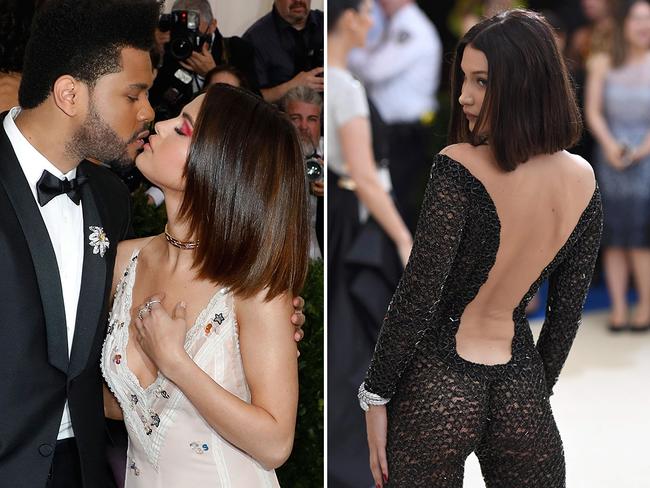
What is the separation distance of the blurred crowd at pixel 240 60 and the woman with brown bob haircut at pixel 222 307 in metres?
1.11

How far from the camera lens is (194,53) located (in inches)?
123

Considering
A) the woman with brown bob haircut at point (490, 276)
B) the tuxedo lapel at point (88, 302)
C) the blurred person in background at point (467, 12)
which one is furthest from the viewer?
the blurred person in background at point (467, 12)

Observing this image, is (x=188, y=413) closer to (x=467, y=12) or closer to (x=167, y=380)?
(x=167, y=380)

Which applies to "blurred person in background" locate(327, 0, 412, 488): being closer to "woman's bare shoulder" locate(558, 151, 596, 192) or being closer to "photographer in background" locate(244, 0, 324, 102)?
"photographer in background" locate(244, 0, 324, 102)

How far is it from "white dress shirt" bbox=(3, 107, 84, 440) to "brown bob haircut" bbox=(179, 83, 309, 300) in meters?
0.30

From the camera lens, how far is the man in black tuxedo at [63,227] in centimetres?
193

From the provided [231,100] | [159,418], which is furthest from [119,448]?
[231,100]

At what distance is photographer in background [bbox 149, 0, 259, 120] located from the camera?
311 cm

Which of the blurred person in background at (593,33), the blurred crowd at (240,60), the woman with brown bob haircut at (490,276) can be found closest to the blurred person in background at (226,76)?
the blurred crowd at (240,60)

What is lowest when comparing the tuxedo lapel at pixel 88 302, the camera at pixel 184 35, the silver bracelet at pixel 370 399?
the silver bracelet at pixel 370 399

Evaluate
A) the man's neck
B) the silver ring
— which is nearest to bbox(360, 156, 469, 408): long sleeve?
the silver ring

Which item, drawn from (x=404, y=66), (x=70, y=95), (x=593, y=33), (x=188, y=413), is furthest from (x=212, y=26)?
(x=593, y=33)

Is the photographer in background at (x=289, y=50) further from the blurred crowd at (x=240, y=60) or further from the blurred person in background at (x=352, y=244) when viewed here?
the blurred person in background at (x=352, y=244)

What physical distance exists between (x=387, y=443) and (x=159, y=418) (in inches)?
25.4
